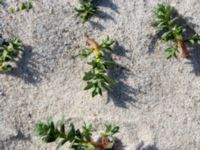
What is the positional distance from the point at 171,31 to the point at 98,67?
0.67m

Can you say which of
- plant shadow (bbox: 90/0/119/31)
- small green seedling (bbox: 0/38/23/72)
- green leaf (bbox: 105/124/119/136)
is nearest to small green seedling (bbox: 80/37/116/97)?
plant shadow (bbox: 90/0/119/31)

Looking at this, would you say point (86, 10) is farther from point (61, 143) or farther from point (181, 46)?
point (61, 143)

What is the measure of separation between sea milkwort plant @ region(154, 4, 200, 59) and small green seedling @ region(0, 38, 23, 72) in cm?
117

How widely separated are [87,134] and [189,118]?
87cm

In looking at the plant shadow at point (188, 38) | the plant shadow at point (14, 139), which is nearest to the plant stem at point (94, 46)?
the plant shadow at point (188, 38)

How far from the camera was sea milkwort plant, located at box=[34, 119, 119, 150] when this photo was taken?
4.09m

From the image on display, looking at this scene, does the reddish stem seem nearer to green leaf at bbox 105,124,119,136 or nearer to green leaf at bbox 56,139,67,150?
green leaf at bbox 105,124,119,136

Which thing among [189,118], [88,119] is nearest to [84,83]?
[88,119]

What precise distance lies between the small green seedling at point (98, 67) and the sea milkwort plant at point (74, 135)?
32cm

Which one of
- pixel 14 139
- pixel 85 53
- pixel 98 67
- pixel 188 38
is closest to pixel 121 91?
pixel 98 67

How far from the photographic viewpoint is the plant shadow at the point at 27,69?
Answer: 4578mm

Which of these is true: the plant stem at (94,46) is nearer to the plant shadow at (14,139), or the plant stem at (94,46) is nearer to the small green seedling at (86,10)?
the small green seedling at (86,10)

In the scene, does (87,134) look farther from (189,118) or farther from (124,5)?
(124,5)

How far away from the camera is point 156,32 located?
458 centimetres
